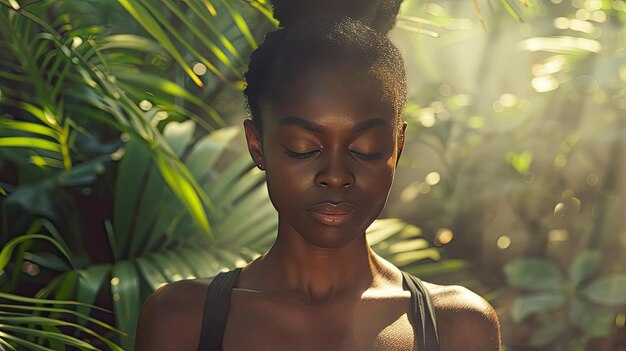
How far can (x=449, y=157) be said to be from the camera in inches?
113

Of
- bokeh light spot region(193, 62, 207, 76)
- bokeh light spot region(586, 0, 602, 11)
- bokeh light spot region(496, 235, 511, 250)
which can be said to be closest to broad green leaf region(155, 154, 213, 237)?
bokeh light spot region(193, 62, 207, 76)

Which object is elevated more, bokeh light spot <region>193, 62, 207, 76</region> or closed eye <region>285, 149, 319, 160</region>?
closed eye <region>285, 149, 319, 160</region>

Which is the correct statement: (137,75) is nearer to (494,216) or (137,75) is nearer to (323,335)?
(323,335)

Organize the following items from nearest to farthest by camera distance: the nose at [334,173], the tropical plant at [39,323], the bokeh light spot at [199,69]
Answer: the nose at [334,173] < the tropical plant at [39,323] < the bokeh light spot at [199,69]

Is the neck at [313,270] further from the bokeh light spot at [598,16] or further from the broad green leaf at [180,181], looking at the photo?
the bokeh light spot at [598,16]

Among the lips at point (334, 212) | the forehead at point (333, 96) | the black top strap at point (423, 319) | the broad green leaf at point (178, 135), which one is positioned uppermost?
the forehead at point (333, 96)

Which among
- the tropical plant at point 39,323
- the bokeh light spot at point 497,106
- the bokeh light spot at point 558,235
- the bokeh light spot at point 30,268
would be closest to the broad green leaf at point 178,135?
the tropical plant at point 39,323

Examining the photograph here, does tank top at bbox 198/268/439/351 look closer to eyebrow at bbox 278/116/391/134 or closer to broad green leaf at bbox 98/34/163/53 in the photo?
eyebrow at bbox 278/116/391/134

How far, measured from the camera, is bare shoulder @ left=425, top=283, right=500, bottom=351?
1.14 m

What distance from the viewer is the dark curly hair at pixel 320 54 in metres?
1.05

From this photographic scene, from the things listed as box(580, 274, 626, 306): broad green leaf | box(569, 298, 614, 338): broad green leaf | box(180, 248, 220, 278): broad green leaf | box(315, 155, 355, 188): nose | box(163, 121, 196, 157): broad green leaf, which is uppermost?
box(315, 155, 355, 188): nose

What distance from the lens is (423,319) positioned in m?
1.13

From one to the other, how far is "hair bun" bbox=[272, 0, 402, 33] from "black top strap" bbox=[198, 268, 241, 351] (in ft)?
1.07

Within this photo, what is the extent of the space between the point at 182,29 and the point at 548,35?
1182 millimetres
